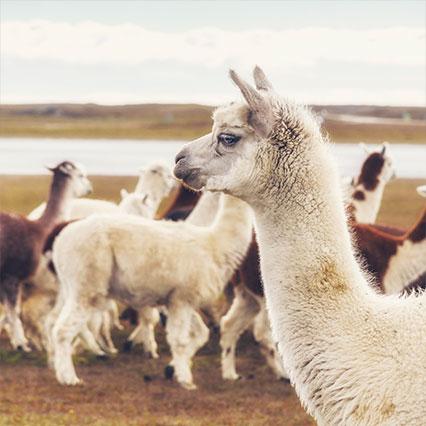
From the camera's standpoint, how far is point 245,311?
10258mm

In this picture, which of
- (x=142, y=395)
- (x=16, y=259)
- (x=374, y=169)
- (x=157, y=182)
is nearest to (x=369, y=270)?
(x=142, y=395)

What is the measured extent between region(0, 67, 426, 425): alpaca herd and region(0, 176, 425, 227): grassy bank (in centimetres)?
1257

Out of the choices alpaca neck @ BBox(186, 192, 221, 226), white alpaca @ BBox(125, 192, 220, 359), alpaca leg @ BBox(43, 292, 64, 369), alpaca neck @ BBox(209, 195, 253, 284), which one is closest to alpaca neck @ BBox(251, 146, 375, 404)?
alpaca neck @ BBox(209, 195, 253, 284)

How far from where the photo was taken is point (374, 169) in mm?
13414

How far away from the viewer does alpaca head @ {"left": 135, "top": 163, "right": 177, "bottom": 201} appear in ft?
43.4

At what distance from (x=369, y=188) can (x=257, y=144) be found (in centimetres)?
888

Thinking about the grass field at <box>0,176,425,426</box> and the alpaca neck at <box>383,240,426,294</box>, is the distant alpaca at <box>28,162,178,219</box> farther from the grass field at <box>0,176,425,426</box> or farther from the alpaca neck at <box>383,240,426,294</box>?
the alpaca neck at <box>383,240,426,294</box>

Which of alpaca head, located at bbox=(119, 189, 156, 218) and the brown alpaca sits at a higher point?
alpaca head, located at bbox=(119, 189, 156, 218)

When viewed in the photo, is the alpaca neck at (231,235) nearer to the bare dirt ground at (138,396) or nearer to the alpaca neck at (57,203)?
the bare dirt ground at (138,396)

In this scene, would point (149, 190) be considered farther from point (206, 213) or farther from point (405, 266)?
point (405, 266)

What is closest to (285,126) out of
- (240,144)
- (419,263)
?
(240,144)

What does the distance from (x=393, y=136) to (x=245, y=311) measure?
8219 cm

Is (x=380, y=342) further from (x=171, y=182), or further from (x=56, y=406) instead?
(x=171, y=182)

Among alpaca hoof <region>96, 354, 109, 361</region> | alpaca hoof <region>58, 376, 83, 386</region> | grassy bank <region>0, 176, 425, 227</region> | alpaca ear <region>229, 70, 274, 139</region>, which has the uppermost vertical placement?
grassy bank <region>0, 176, 425, 227</region>
